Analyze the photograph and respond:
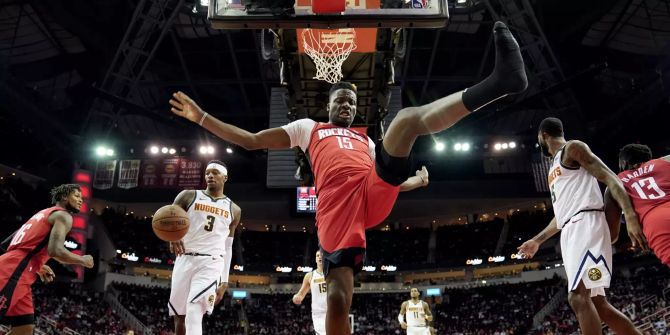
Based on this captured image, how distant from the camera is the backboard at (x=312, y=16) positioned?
21.7ft

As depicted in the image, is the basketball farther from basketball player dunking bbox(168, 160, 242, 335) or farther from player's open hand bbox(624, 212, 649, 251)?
player's open hand bbox(624, 212, 649, 251)

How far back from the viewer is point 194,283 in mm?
5441

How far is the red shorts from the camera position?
3.37 metres

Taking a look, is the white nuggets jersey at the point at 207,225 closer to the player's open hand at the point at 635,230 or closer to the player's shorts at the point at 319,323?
the player's shorts at the point at 319,323

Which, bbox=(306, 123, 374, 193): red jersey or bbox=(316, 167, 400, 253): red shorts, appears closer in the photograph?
bbox=(316, 167, 400, 253): red shorts

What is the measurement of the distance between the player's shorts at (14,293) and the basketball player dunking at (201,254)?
143 cm

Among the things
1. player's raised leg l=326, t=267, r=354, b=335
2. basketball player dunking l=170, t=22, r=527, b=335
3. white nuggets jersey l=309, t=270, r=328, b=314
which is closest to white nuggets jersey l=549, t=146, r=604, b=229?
basketball player dunking l=170, t=22, r=527, b=335

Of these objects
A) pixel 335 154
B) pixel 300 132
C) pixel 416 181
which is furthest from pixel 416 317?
pixel 335 154

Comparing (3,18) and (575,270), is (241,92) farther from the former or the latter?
(575,270)

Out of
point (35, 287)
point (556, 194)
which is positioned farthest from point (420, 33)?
point (35, 287)

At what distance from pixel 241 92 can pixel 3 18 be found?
11.6m

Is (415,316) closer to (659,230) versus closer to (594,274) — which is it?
(594,274)

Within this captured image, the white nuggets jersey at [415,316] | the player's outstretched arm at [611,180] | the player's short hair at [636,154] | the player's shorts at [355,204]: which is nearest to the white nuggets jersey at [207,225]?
the player's shorts at [355,204]

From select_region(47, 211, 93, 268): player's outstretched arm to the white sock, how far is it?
3.54ft
